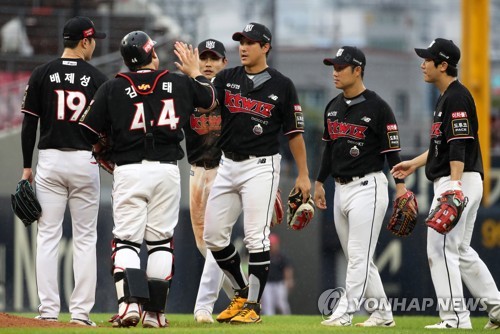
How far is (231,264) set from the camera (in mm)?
9070

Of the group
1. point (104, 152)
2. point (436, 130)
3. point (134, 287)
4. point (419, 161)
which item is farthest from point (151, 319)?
point (436, 130)

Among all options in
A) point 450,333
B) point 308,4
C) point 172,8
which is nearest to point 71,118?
point 450,333

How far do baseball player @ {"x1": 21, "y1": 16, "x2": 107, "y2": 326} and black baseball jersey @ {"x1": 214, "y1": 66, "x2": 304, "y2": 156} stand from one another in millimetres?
1112

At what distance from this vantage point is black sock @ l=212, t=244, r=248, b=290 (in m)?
9.01

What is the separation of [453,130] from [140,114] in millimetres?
2490

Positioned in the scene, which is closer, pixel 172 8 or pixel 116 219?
pixel 116 219

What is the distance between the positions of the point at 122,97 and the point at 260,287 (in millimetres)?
2003

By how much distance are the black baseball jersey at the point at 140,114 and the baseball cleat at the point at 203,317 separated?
72.7 inches

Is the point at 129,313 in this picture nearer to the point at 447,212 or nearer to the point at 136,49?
the point at 136,49

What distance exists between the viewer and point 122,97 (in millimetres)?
7973

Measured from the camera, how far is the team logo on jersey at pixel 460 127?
27.5 ft

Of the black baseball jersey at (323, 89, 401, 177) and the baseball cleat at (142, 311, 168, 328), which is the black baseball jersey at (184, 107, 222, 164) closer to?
the black baseball jersey at (323, 89, 401, 177)

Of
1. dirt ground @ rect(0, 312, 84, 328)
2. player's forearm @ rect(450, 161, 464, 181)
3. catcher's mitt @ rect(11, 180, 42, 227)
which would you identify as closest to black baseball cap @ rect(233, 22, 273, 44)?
player's forearm @ rect(450, 161, 464, 181)

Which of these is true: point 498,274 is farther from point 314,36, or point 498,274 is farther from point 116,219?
point 314,36
